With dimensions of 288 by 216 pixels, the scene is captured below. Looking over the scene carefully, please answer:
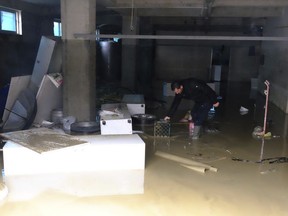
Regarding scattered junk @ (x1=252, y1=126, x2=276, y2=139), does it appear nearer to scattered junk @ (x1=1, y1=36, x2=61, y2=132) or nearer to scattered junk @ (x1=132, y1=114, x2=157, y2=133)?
scattered junk @ (x1=132, y1=114, x2=157, y2=133)

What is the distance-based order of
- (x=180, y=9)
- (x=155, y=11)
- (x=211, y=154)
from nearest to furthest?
1. (x=211, y=154)
2. (x=180, y=9)
3. (x=155, y=11)

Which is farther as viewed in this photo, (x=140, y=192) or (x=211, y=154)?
(x=211, y=154)

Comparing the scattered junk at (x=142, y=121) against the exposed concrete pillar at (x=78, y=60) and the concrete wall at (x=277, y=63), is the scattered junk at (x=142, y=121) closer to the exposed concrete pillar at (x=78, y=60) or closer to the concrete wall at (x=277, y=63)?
the exposed concrete pillar at (x=78, y=60)

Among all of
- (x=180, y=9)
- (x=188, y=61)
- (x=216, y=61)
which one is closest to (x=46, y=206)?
(x=180, y=9)

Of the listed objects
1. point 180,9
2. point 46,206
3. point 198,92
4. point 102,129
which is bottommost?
point 46,206

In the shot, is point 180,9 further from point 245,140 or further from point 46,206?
point 46,206

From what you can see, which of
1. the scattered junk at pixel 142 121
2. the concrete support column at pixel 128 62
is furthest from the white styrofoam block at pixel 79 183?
the concrete support column at pixel 128 62

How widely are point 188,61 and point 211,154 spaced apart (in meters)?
9.28

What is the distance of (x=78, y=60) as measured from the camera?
18.1ft

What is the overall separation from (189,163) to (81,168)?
4.44 feet

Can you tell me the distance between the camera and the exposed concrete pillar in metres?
5.35

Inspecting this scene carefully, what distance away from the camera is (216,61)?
15.1 meters

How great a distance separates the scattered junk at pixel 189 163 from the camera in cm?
395

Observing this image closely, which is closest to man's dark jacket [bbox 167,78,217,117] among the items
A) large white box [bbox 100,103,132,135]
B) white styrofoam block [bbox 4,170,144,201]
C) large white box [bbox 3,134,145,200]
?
large white box [bbox 100,103,132,135]
